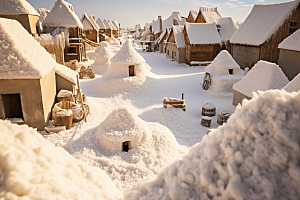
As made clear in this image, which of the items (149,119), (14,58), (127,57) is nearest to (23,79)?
(14,58)

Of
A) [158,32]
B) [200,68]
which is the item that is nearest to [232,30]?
[200,68]

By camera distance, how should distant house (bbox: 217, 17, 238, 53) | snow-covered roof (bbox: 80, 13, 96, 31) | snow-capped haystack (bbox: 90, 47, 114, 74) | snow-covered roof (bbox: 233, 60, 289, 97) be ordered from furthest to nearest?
snow-covered roof (bbox: 80, 13, 96, 31) → distant house (bbox: 217, 17, 238, 53) → snow-capped haystack (bbox: 90, 47, 114, 74) → snow-covered roof (bbox: 233, 60, 289, 97)

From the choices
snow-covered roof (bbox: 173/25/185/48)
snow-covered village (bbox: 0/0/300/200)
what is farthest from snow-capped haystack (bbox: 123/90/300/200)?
snow-covered roof (bbox: 173/25/185/48)

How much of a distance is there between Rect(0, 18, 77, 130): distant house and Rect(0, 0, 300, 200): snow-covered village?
40 millimetres

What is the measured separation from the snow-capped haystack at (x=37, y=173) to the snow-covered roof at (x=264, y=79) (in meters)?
10.6

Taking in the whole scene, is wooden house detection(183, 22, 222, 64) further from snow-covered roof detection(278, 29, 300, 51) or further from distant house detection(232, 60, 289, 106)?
distant house detection(232, 60, 289, 106)

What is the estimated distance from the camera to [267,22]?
19703mm

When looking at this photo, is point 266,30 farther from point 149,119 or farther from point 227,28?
point 149,119

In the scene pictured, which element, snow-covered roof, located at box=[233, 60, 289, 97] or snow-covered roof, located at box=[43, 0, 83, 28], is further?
snow-covered roof, located at box=[43, 0, 83, 28]

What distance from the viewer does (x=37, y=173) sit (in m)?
2.03

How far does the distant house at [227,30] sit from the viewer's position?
27.5 metres

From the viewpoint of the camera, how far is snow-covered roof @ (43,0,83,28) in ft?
76.1

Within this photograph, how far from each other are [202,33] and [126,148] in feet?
76.8

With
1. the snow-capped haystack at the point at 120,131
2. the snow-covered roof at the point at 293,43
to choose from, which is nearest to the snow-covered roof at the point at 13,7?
the snow-capped haystack at the point at 120,131
